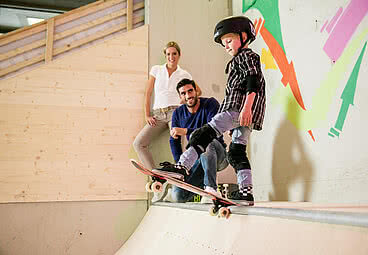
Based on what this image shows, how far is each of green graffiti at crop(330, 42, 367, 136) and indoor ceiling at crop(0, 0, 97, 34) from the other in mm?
4840

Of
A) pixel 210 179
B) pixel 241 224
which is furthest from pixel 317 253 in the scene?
pixel 210 179

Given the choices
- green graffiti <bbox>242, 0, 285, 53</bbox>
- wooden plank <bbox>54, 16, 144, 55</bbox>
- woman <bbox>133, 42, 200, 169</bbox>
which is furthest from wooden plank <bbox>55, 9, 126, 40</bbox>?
green graffiti <bbox>242, 0, 285, 53</bbox>

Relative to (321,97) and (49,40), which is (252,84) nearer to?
(321,97)

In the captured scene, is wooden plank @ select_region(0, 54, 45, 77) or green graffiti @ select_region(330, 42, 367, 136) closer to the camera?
green graffiti @ select_region(330, 42, 367, 136)

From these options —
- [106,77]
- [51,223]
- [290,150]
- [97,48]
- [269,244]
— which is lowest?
[51,223]

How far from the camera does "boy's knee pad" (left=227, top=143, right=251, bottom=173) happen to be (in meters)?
2.09

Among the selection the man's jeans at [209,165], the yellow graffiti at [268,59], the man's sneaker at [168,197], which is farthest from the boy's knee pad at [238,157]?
the yellow graffiti at [268,59]

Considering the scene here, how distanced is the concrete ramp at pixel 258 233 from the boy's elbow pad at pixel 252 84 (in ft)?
2.29

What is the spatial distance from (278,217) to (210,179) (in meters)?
1.17

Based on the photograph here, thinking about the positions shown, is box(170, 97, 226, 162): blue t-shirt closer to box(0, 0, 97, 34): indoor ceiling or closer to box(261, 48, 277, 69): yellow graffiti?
box(261, 48, 277, 69): yellow graffiti

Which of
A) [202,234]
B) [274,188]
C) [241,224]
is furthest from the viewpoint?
[274,188]

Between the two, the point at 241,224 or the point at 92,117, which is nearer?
the point at 241,224

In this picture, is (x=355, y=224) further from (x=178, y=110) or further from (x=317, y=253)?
(x=178, y=110)

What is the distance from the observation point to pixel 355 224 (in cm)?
99
